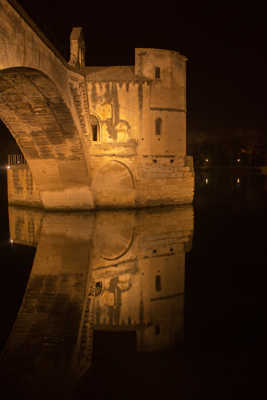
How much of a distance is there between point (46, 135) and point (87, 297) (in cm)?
818

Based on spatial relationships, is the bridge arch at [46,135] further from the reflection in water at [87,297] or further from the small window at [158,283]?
the small window at [158,283]

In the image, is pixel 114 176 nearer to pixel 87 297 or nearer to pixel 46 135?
pixel 46 135

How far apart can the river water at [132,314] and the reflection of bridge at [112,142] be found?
4.11 metres

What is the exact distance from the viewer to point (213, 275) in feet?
21.1

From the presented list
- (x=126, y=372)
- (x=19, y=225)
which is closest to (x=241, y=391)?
(x=126, y=372)

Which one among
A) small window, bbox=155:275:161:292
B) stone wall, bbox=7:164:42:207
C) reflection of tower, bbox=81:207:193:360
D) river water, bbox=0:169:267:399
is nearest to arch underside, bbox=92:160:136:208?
stone wall, bbox=7:164:42:207

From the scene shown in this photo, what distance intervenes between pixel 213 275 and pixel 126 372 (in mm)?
3404

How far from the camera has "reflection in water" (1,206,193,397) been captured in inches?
138

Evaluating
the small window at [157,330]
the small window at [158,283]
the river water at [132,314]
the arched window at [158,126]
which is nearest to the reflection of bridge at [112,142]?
the arched window at [158,126]

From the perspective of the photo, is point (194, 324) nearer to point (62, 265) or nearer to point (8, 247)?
point (62, 265)

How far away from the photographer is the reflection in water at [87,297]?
3512mm

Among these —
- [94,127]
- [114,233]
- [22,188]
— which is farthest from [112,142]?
[114,233]

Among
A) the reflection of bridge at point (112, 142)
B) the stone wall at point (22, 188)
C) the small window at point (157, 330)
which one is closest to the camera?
the small window at point (157, 330)

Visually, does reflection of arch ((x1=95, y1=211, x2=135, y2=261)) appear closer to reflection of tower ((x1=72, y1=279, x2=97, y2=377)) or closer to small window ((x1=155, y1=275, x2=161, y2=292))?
small window ((x1=155, y1=275, x2=161, y2=292))
